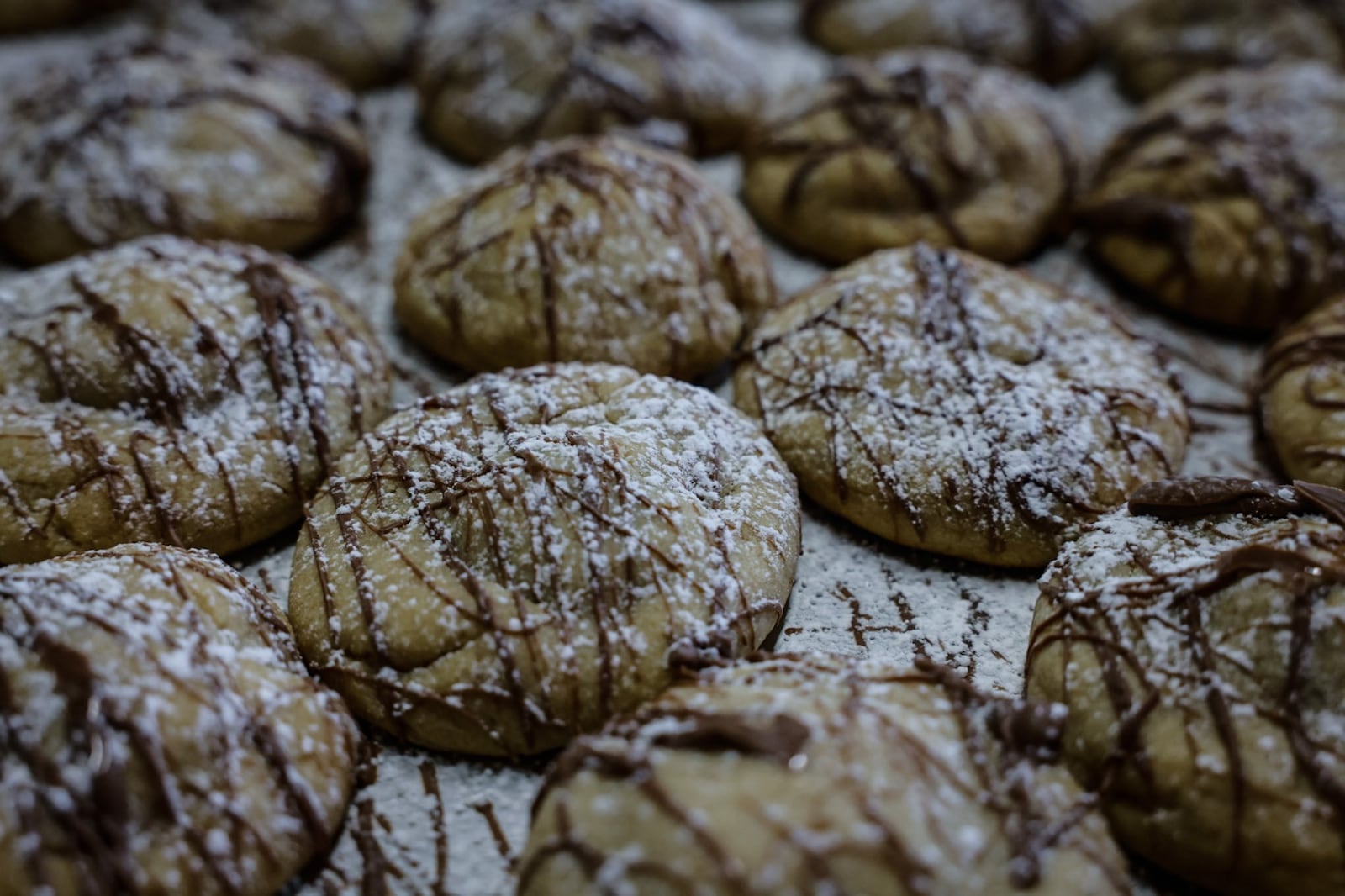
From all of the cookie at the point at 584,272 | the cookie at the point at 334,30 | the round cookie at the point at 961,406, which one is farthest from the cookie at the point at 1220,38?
the cookie at the point at 334,30

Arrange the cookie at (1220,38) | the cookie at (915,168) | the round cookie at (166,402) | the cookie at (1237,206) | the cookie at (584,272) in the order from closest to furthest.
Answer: the round cookie at (166,402)
the cookie at (584,272)
the cookie at (1237,206)
the cookie at (915,168)
the cookie at (1220,38)

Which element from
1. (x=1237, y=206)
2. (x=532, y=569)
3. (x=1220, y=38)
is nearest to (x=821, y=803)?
(x=532, y=569)

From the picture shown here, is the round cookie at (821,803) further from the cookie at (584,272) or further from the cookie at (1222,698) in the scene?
the cookie at (584,272)

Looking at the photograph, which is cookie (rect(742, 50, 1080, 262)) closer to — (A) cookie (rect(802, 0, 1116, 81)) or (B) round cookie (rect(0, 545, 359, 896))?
(A) cookie (rect(802, 0, 1116, 81))

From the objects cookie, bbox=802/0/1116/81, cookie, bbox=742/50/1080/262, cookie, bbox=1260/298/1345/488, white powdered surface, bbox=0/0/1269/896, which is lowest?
white powdered surface, bbox=0/0/1269/896

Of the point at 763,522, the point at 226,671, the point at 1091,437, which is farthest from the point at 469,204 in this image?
the point at 1091,437

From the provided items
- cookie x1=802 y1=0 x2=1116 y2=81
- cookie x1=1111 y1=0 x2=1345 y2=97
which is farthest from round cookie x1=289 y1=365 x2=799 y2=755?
cookie x1=1111 y1=0 x2=1345 y2=97
